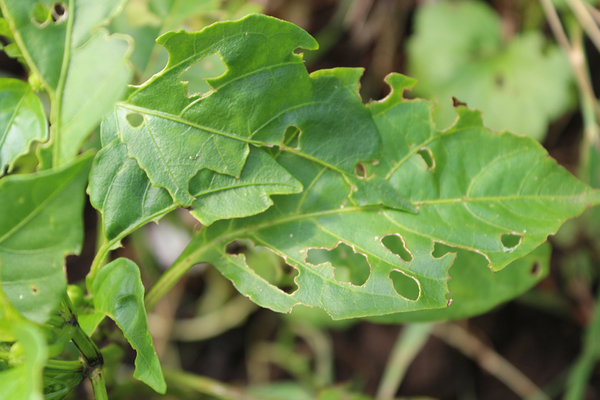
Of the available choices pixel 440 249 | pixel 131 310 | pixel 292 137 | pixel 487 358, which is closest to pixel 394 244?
pixel 440 249

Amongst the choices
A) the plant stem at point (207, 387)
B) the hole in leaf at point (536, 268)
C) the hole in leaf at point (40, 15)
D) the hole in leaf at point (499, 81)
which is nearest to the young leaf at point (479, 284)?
the hole in leaf at point (536, 268)

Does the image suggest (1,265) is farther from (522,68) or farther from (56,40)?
(522,68)

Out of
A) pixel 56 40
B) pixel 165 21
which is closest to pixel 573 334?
pixel 165 21

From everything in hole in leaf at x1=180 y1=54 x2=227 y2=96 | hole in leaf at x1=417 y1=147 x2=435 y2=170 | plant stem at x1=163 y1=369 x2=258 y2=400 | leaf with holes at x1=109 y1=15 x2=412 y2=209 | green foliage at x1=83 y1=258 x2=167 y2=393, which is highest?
leaf with holes at x1=109 y1=15 x2=412 y2=209

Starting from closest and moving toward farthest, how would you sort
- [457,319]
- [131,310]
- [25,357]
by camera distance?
[25,357] < [131,310] < [457,319]

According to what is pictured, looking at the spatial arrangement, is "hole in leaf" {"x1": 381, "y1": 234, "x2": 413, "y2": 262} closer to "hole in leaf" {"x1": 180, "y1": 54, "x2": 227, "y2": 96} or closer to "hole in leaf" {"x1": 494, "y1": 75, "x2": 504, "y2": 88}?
"hole in leaf" {"x1": 180, "y1": 54, "x2": 227, "y2": 96}

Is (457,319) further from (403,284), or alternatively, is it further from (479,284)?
(403,284)

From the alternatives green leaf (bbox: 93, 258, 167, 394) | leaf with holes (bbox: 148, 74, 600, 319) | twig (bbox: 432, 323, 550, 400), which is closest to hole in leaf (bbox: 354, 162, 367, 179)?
leaf with holes (bbox: 148, 74, 600, 319)
